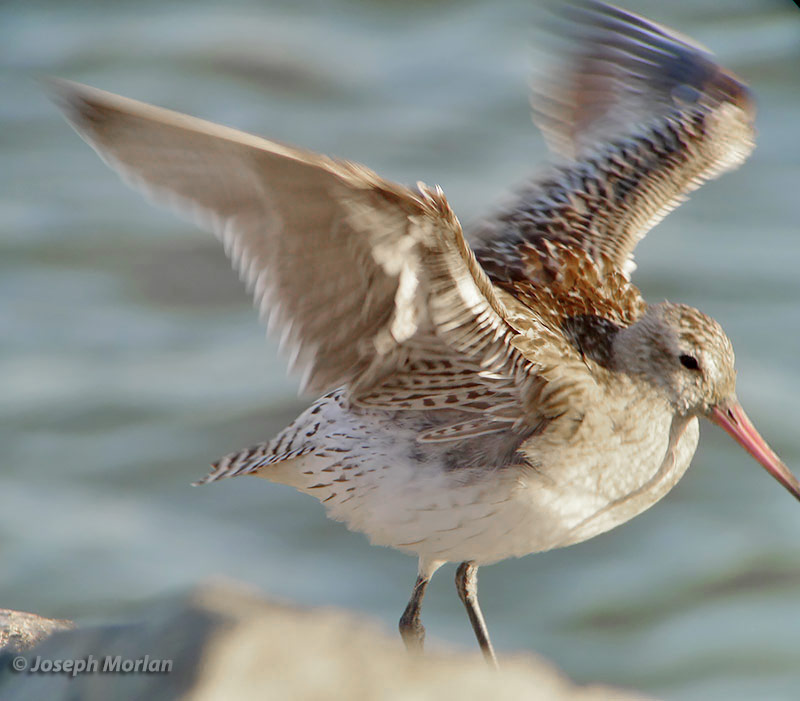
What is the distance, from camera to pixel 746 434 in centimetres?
420

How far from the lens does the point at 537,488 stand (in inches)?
151

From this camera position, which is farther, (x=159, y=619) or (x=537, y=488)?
(x=537, y=488)

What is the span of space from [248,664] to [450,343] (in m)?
1.07

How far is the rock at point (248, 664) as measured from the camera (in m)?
3.08

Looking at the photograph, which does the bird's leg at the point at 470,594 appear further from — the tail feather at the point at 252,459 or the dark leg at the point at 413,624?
the tail feather at the point at 252,459

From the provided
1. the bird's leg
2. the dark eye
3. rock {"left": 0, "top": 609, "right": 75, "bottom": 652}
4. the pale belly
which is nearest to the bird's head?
the dark eye

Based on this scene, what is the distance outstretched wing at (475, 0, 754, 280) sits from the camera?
4.80 meters

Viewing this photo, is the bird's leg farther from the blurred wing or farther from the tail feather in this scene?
the blurred wing

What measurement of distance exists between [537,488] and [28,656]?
1534 millimetres

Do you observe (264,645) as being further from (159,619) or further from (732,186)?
(732,186)

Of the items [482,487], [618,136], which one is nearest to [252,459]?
[482,487]

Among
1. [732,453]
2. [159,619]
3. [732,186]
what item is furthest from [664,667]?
[732,186]

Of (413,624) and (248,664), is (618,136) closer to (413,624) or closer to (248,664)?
(413,624)

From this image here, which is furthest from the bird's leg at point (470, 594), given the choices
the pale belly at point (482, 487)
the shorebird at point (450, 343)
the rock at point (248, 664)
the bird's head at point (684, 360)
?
the rock at point (248, 664)
